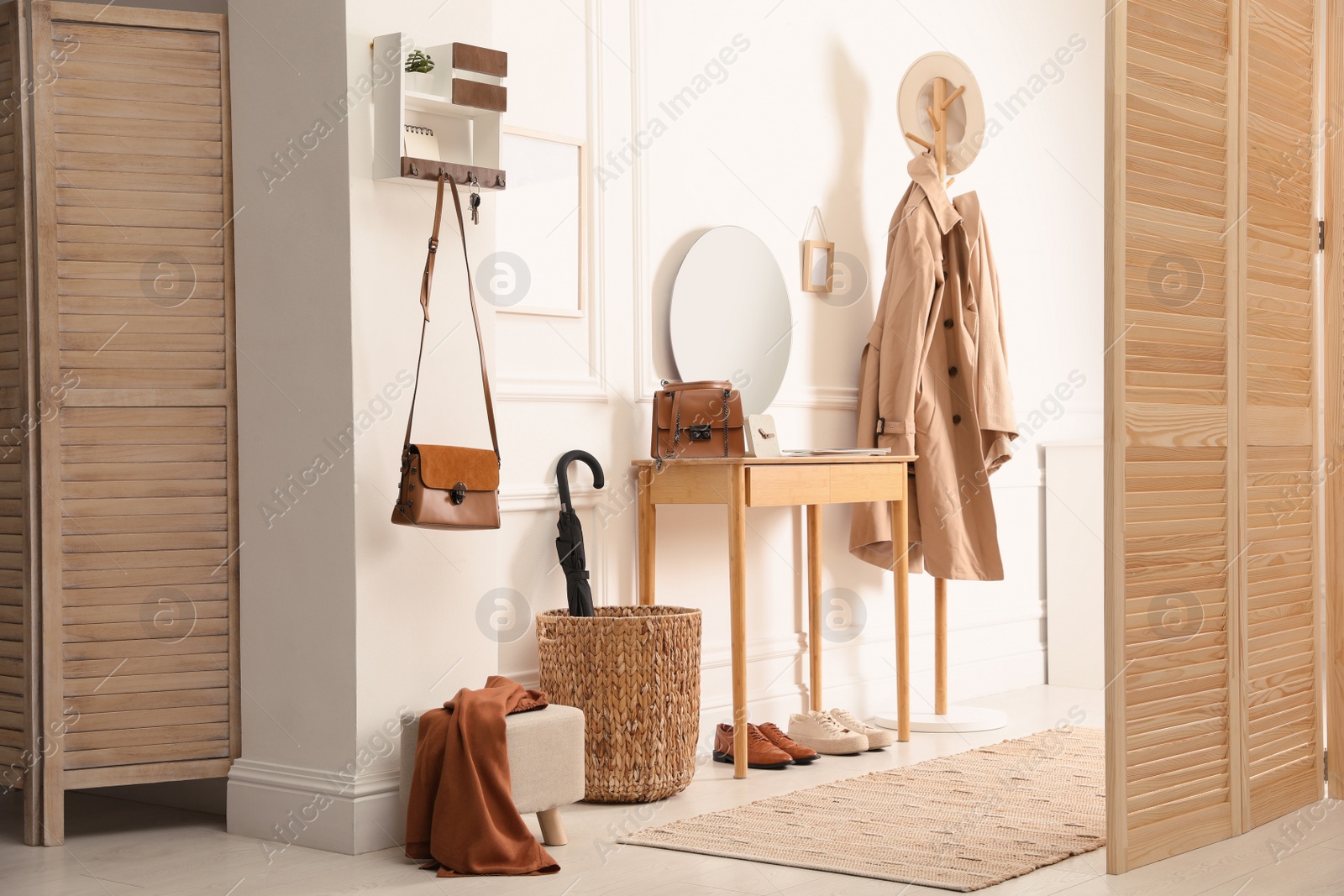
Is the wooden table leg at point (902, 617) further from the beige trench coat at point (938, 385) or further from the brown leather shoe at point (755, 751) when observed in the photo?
the brown leather shoe at point (755, 751)

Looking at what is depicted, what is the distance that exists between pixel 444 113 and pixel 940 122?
6.66 feet

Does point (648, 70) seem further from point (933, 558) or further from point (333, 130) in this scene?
point (933, 558)

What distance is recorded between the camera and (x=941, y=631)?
451 cm

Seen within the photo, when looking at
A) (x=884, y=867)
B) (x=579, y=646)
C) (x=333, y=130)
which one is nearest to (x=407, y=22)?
(x=333, y=130)

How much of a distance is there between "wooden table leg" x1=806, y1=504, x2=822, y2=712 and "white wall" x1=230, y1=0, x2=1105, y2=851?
0.10 metres

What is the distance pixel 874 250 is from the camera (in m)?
4.72

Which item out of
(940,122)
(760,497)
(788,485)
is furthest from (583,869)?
(940,122)

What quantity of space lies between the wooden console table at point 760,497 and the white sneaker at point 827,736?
0.25 metres

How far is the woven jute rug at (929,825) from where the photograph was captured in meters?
2.71

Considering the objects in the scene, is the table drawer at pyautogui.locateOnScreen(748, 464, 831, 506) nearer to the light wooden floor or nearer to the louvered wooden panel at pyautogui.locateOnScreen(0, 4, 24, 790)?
the light wooden floor

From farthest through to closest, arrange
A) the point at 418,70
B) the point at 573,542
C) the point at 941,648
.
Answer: the point at 941,648, the point at 573,542, the point at 418,70

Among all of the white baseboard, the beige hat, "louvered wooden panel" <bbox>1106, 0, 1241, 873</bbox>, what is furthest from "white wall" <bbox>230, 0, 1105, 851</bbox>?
"louvered wooden panel" <bbox>1106, 0, 1241, 873</bbox>

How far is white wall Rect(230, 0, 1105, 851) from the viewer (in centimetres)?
294

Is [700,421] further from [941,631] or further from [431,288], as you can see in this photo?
[941,631]
